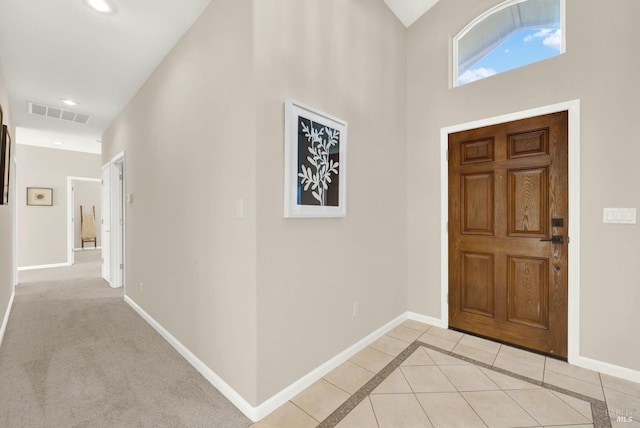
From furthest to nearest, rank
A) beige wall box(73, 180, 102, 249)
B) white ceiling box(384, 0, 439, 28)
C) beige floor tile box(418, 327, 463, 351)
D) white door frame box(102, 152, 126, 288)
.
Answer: beige wall box(73, 180, 102, 249) → white door frame box(102, 152, 126, 288) → white ceiling box(384, 0, 439, 28) → beige floor tile box(418, 327, 463, 351)

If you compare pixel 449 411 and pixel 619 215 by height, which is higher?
pixel 619 215

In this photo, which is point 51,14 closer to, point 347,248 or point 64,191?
point 347,248

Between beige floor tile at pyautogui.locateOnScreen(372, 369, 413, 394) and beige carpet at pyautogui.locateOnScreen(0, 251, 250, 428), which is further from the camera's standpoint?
beige floor tile at pyautogui.locateOnScreen(372, 369, 413, 394)

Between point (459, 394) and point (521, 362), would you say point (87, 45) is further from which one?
point (521, 362)

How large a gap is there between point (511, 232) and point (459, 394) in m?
1.46

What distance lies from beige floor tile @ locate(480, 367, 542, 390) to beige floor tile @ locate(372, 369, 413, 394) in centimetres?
65

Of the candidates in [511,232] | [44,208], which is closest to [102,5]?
[511,232]

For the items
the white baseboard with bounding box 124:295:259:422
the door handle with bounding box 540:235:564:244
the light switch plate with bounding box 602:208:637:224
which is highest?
the light switch plate with bounding box 602:208:637:224

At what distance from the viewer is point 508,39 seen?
269 cm

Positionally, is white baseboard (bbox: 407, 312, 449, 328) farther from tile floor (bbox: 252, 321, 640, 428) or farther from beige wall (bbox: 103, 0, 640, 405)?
tile floor (bbox: 252, 321, 640, 428)

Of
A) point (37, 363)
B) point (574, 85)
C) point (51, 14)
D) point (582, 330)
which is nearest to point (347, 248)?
point (582, 330)

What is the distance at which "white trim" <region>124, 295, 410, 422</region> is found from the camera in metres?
1.72

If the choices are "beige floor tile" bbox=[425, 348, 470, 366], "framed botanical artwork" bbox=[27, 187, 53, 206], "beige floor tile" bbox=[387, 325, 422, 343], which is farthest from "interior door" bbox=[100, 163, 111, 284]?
"beige floor tile" bbox=[425, 348, 470, 366]

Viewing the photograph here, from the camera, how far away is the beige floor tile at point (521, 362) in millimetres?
2158
